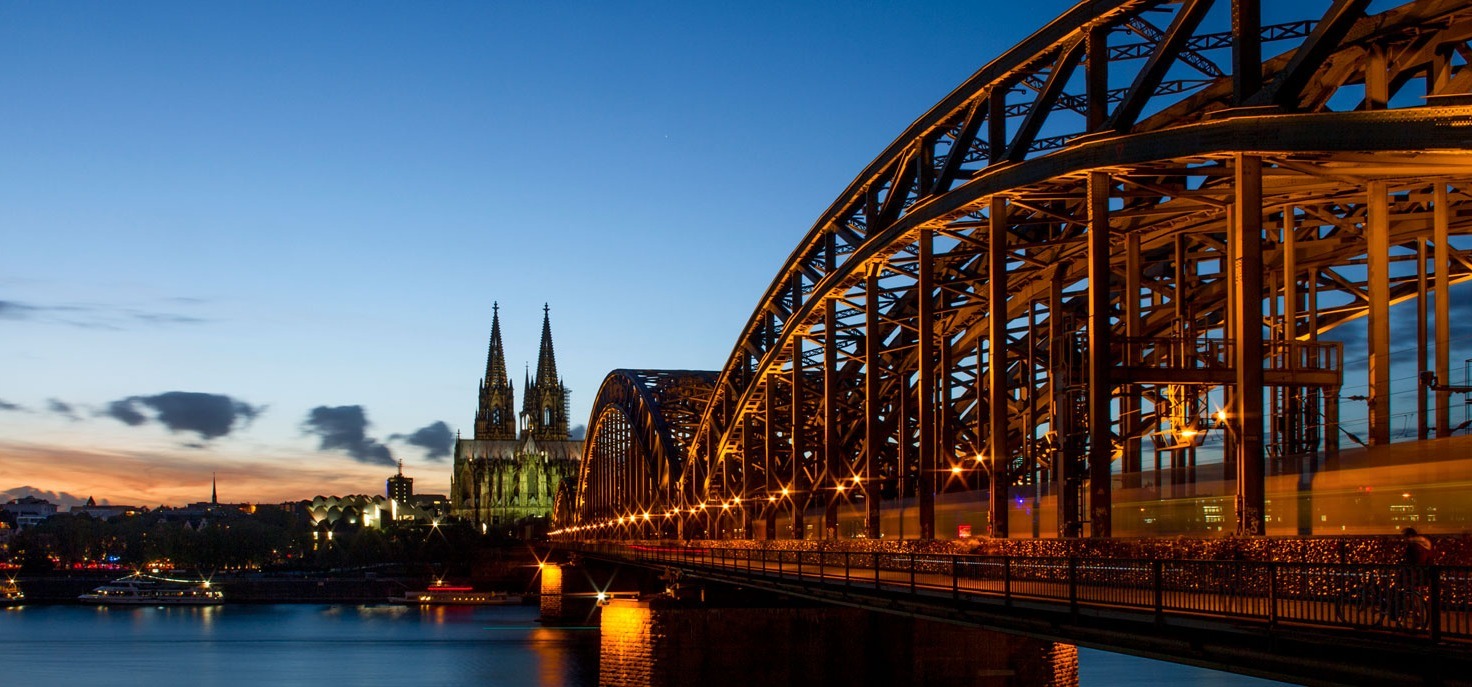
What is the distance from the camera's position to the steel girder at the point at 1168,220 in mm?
26469

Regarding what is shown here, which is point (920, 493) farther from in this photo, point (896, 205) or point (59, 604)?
point (59, 604)

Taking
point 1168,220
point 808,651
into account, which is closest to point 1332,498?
point 1168,220

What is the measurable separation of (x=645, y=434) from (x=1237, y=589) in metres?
90.3

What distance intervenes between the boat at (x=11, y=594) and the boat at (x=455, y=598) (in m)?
42.3

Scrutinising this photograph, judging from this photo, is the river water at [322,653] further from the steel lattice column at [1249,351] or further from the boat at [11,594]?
the steel lattice column at [1249,351]

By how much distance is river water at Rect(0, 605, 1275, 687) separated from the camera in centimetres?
8638

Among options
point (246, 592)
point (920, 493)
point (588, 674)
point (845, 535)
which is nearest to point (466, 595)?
point (246, 592)

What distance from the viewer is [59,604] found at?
185 metres

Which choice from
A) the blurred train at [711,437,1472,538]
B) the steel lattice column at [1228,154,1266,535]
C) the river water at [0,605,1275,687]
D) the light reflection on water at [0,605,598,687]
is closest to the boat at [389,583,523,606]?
the light reflection on water at [0,605,598,687]

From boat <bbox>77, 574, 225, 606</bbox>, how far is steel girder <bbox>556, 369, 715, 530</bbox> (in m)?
68.9

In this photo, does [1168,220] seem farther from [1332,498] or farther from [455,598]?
[455,598]

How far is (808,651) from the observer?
161 ft

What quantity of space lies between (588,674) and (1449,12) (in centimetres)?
6354

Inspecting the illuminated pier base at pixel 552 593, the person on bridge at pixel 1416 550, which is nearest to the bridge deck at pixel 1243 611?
the person on bridge at pixel 1416 550
